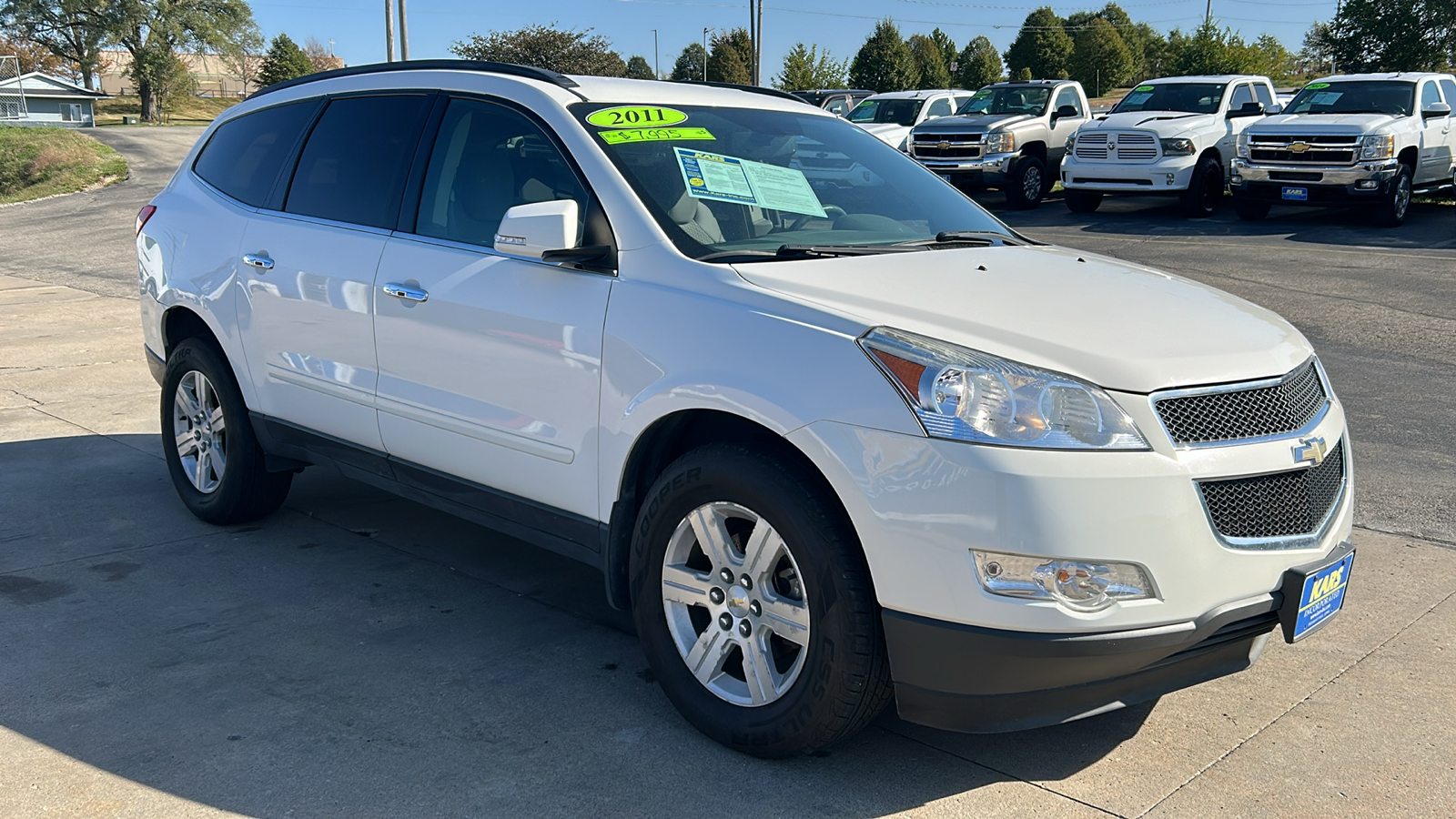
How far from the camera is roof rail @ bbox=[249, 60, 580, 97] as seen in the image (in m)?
4.25

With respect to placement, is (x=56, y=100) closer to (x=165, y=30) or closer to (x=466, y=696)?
(x=165, y=30)

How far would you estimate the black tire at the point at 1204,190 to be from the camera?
18.9 meters

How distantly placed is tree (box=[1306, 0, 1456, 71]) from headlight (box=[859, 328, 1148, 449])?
131 feet

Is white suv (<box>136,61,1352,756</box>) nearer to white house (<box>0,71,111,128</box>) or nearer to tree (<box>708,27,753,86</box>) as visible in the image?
tree (<box>708,27,753,86</box>)

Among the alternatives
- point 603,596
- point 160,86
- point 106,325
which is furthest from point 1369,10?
point 160,86

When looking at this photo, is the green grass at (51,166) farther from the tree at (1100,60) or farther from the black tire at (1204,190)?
the tree at (1100,60)

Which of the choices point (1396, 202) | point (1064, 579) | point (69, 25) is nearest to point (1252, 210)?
point (1396, 202)

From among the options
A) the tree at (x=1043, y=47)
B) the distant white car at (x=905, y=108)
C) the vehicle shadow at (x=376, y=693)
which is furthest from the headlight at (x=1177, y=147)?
the tree at (x=1043, y=47)

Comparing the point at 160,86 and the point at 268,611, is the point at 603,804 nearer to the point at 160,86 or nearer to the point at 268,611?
the point at 268,611

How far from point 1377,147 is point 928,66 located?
52528 millimetres

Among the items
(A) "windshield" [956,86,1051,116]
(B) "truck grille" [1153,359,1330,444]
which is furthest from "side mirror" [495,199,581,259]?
(A) "windshield" [956,86,1051,116]

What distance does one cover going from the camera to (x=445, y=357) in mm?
4078

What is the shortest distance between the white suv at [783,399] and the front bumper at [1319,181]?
1430 cm

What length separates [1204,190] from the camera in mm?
19203
